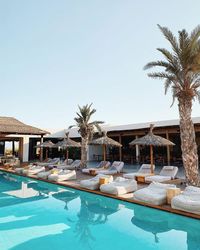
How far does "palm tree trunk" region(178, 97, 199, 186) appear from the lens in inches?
412

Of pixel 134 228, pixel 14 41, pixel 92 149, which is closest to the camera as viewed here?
pixel 134 228

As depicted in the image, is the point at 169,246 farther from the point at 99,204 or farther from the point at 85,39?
the point at 85,39

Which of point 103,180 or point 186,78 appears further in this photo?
point 103,180

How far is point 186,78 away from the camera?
1080 centimetres

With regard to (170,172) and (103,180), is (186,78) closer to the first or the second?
(170,172)

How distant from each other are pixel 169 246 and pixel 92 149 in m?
23.7

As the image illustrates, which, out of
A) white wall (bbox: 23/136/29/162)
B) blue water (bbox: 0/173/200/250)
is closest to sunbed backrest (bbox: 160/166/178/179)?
blue water (bbox: 0/173/200/250)

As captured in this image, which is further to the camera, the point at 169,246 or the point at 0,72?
the point at 0,72

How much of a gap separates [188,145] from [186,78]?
3063 mm

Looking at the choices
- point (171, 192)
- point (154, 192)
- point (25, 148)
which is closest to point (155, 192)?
point (154, 192)

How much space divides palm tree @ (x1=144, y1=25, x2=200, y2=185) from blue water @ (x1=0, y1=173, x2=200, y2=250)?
3522 mm

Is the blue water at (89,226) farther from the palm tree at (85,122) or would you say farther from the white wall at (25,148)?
the white wall at (25,148)

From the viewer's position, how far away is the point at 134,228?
697 centimetres

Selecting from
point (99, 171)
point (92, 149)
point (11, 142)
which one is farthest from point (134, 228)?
point (11, 142)
